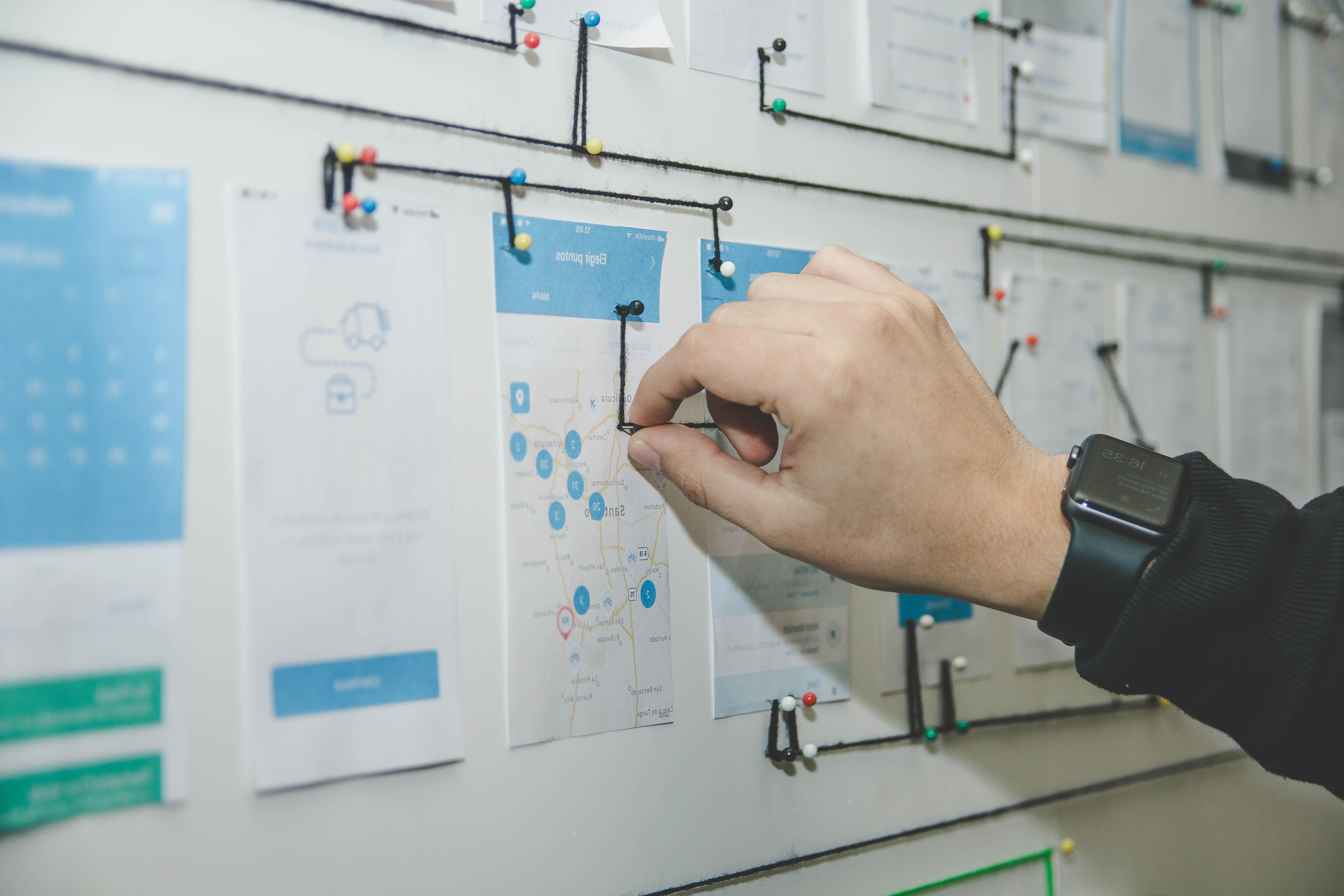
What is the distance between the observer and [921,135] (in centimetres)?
94

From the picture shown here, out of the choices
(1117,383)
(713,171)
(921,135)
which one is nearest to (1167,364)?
(1117,383)

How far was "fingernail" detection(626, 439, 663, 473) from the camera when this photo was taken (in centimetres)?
73

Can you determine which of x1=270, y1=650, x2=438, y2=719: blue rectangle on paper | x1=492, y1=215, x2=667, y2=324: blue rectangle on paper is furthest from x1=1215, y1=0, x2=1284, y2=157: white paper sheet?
x1=270, y1=650, x2=438, y2=719: blue rectangle on paper

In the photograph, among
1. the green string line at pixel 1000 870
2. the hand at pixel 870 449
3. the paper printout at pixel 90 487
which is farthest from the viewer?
the green string line at pixel 1000 870

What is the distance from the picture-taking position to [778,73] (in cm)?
84

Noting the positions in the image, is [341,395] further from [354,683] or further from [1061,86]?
[1061,86]

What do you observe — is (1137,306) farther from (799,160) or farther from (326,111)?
(326,111)

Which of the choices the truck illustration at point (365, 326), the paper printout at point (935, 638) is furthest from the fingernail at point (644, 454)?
the paper printout at point (935, 638)

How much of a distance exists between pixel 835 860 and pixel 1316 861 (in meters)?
0.89

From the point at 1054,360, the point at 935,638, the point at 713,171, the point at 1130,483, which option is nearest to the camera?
the point at 1130,483

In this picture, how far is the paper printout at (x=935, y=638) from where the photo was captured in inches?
35.5

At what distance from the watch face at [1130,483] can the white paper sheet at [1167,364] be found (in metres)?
0.45

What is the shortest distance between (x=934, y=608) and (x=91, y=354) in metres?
0.81

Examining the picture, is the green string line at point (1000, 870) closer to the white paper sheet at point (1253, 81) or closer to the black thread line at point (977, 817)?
the black thread line at point (977, 817)
